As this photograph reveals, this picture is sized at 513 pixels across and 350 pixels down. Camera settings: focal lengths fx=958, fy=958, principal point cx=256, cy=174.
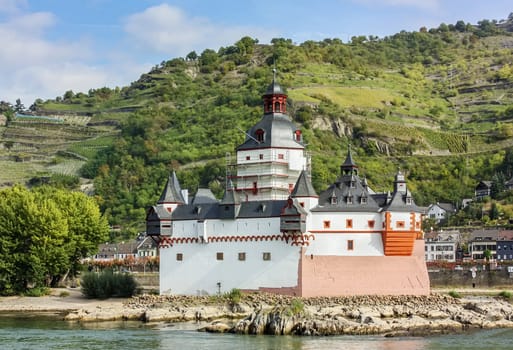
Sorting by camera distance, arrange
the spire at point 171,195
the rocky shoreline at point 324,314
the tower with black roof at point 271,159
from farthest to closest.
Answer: the tower with black roof at point 271,159, the spire at point 171,195, the rocky shoreline at point 324,314

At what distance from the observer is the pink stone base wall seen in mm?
61969

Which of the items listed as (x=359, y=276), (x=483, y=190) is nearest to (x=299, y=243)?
(x=359, y=276)

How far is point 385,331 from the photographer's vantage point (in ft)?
174

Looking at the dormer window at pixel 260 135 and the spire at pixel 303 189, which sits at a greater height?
the dormer window at pixel 260 135

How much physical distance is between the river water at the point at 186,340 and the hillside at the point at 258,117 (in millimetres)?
48382

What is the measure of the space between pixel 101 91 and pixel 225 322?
144463mm

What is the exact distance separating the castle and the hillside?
36393 millimetres

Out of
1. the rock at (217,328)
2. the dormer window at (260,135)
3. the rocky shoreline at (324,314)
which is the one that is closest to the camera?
the rocky shoreline at (324,314)

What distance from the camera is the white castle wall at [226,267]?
62.6 m

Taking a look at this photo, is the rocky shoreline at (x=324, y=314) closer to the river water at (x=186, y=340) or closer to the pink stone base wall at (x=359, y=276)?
the pink stone base wall at (x=359, y=276)

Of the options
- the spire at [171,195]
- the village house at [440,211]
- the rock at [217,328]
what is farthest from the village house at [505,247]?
the rock at [217,328]

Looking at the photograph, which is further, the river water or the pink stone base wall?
the pink stone base wall

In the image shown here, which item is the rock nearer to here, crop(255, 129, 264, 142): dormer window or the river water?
the river water

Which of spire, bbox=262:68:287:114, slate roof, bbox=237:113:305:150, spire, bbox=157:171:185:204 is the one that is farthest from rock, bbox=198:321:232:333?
spire, bbox=262:68:287:114
